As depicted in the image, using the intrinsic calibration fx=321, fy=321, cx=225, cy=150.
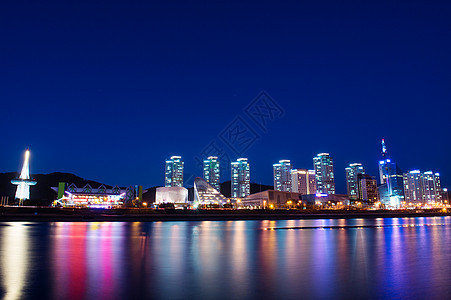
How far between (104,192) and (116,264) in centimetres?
11270

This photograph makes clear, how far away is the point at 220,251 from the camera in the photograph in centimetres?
1477

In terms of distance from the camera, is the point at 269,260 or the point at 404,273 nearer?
the point at 404,273

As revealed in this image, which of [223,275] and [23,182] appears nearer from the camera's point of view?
[223,275]

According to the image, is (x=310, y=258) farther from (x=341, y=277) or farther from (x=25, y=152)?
(x=25, y=152)

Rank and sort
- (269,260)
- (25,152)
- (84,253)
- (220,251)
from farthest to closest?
(25,152), (220,251), (84,253), (269,260)

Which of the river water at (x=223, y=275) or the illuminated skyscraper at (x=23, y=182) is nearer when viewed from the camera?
the river water at (x=223, y=275)

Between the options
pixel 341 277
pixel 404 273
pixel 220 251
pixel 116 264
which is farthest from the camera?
pixel 220 251

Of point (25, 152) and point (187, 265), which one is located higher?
point (25, 152)

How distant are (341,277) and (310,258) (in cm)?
389

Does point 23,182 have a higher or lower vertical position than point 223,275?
higher

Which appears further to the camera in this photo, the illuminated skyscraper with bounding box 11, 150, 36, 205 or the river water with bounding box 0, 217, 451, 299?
the illuminated skyscraper with bounding box 11, 150, 36, 205

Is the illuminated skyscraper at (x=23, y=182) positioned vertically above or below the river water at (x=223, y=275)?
above

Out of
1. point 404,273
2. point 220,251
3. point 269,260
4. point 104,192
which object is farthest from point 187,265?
point 104,192

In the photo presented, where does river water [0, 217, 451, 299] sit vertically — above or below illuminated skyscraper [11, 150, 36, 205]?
below
